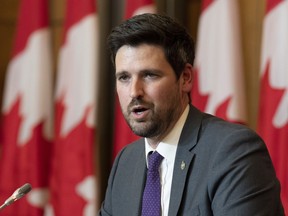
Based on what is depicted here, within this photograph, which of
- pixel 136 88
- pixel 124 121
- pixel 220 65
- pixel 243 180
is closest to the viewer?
pixel 243 180

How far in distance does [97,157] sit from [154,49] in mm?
1839

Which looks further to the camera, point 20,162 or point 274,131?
point 20,162

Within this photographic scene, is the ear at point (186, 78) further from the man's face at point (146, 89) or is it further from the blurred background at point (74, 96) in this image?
the blurred background at point (74, 96)

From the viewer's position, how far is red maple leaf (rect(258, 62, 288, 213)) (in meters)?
2.75

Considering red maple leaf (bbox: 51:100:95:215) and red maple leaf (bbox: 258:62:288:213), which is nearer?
red maple leaf (bbox: 258:62:288:213)

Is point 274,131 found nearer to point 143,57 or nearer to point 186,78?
point 186,78

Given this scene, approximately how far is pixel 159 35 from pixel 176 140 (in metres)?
0.39

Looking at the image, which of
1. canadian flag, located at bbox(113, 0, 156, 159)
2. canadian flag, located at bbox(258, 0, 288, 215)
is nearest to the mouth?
canadian flag, located at bbox(258, 0, 288, 215)

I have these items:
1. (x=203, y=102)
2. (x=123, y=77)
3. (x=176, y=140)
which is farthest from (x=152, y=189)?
(x=203, y=102)

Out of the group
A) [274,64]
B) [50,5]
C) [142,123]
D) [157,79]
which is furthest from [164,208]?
[50,5]

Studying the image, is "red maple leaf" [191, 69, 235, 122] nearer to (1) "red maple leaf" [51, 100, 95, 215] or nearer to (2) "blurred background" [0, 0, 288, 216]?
(2) "blurred background" [0, 0, 288, 216]

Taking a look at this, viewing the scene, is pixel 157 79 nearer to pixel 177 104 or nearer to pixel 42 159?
pixel 177 104

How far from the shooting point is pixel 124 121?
3414 millimetres

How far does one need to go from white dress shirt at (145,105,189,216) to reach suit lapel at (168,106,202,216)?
0.03 m
